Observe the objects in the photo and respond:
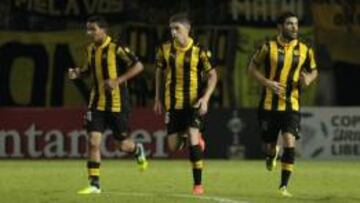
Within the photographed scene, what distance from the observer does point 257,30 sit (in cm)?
2838

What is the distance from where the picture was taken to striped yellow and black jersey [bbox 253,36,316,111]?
13.2 meters

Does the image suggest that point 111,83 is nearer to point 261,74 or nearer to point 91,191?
point 91,191

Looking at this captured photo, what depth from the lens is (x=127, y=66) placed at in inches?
520

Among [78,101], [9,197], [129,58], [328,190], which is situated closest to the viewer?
[9,197]

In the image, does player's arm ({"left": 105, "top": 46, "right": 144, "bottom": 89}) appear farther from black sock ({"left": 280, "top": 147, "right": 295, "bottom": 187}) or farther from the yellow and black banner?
the yellow and black banner

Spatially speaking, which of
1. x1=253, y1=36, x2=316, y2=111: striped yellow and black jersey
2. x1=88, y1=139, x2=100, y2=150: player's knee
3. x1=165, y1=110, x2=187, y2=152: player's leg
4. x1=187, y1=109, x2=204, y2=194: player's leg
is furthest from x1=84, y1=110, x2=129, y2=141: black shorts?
x1=253, y1=36, x2=316, y2=111: striped yellow and black jersey

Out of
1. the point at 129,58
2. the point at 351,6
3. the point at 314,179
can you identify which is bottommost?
the point at 314,179

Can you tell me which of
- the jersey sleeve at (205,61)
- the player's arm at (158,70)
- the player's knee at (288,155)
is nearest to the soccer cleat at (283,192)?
the player's knee at (288,155)

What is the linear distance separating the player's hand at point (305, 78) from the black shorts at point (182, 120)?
1.22 meters

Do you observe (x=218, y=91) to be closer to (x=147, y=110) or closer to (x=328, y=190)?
(x=147, y=110)

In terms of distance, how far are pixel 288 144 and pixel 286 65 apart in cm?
90

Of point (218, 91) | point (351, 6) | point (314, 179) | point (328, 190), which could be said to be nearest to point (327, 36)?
point (351, 6)

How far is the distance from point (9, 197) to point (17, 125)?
42.9 feet

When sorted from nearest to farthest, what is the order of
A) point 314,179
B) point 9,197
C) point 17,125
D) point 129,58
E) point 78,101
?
point 9,197, point 129,58, point 314,179, point 17,125, point 78,101
